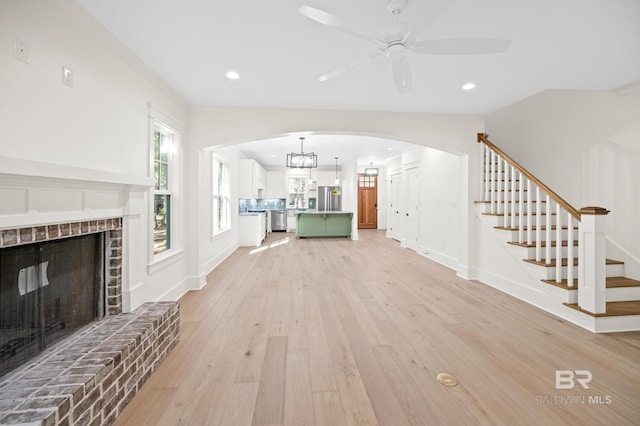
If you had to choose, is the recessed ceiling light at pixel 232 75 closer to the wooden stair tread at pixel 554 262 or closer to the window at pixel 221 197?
the window at pixel 221 197

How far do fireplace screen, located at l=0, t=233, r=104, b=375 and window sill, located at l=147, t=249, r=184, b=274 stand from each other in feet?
2.05

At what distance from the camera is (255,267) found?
4.91m

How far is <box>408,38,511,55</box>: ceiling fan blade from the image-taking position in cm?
180

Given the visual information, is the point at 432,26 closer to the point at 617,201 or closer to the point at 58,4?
the point at 58,4

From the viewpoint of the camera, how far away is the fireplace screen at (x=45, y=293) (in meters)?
1.41

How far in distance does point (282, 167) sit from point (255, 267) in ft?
21.2

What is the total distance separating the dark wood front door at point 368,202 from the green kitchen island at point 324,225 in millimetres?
2925

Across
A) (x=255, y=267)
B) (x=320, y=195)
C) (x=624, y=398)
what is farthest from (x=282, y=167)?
(x=624, y=398)

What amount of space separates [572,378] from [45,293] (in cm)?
365

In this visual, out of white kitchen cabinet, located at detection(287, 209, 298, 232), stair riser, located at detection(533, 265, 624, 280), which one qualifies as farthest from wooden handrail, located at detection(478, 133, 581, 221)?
white kitchen cabinet, located at detection(287, 209, 298, 232)

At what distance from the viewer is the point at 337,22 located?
62.4 inches

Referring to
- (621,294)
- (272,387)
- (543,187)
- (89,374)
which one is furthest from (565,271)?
(89,374)

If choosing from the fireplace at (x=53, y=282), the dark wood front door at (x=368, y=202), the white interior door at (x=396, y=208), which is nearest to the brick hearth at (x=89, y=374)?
the fireplace at (x=53, y=282)

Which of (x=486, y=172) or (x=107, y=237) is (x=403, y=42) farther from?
(x=486, y=172)
